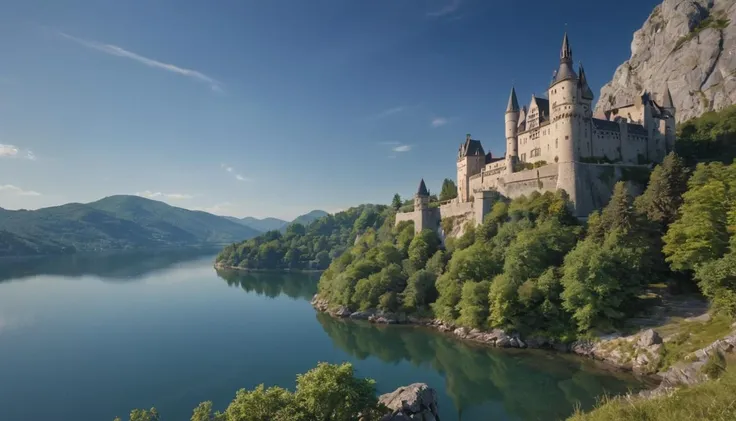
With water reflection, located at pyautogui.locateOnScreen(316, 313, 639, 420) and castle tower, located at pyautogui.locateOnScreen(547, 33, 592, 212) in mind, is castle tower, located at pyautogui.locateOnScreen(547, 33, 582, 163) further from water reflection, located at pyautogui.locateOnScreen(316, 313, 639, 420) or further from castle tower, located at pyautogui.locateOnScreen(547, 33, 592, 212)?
water reflection, located at pyautogui.locateOnScreen(316, 313, 639, 420)

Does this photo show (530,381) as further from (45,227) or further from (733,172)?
(45,227)

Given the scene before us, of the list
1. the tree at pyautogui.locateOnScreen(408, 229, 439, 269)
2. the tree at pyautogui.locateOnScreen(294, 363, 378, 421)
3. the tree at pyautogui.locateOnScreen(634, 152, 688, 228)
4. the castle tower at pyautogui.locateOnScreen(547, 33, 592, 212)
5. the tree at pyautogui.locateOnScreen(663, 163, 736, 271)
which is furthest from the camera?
the tree at pyautogui.locateOnScreen(408, 229, 439, 269)

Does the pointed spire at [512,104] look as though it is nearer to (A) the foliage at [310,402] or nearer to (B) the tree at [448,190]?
(B) the tree at [448,190]

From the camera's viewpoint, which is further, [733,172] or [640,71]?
[640,71]

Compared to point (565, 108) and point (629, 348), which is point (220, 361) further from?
point (565, 108)

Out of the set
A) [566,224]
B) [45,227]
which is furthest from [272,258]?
[45,227]

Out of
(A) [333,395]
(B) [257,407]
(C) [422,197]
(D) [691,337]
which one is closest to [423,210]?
→ (C) [422,197]

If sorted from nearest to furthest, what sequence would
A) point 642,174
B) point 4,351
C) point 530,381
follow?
point 530,381
point 4,351
point 642,174

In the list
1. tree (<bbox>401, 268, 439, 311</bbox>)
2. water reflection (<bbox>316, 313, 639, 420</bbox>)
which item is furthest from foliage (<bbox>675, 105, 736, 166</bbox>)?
water reflection (<bbox>316, 313, 639, 420</bbox>)
